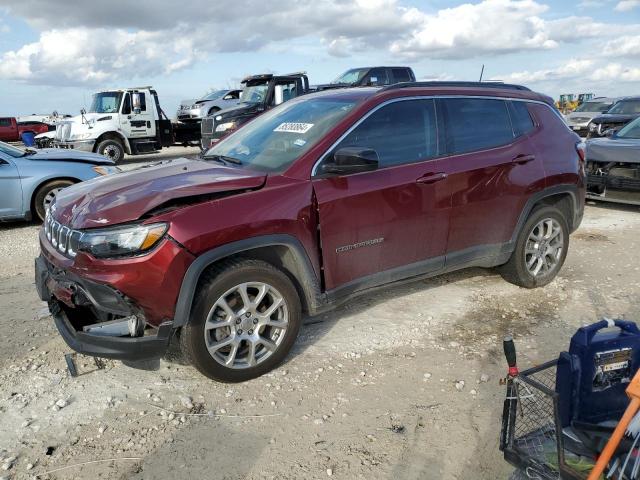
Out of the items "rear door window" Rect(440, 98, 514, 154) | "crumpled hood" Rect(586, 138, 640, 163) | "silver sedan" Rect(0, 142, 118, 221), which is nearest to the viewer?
"rear door window" Rect(440, 98, 514, 154)

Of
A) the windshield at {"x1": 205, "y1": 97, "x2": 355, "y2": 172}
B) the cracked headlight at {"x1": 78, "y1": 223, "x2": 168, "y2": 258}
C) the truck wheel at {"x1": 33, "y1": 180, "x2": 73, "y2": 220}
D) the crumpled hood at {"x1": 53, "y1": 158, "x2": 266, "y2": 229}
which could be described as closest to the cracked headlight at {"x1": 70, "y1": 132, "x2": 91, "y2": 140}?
the truck wheel at {"x1": 33, "y1": 180, "x2": 73, "y2": 220}

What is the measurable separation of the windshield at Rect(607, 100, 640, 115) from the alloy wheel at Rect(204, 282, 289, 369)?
54.6 feet

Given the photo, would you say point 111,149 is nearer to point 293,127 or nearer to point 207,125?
point 207,125

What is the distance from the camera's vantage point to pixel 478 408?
10.3 ft

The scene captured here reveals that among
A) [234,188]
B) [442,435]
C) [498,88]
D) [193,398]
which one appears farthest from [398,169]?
[193,398]

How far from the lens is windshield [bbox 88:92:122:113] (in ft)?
52.8

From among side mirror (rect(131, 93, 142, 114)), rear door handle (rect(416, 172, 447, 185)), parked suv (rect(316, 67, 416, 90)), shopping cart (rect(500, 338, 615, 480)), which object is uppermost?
parked suv (rect(316, 67, 416, 90))

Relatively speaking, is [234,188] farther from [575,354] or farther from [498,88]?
[498,88]

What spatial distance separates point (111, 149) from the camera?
632 inches

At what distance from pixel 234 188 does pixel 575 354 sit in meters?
2.05

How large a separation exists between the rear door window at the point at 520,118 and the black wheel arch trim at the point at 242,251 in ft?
7.75

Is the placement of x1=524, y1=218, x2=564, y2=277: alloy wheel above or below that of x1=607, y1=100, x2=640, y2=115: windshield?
below

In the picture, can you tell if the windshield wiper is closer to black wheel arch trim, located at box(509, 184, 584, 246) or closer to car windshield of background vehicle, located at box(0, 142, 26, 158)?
black wheel arch trim, located at box(509, 184, 584, 246)

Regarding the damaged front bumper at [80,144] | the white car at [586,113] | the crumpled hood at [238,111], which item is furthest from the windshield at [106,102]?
the white car at [586,113]
